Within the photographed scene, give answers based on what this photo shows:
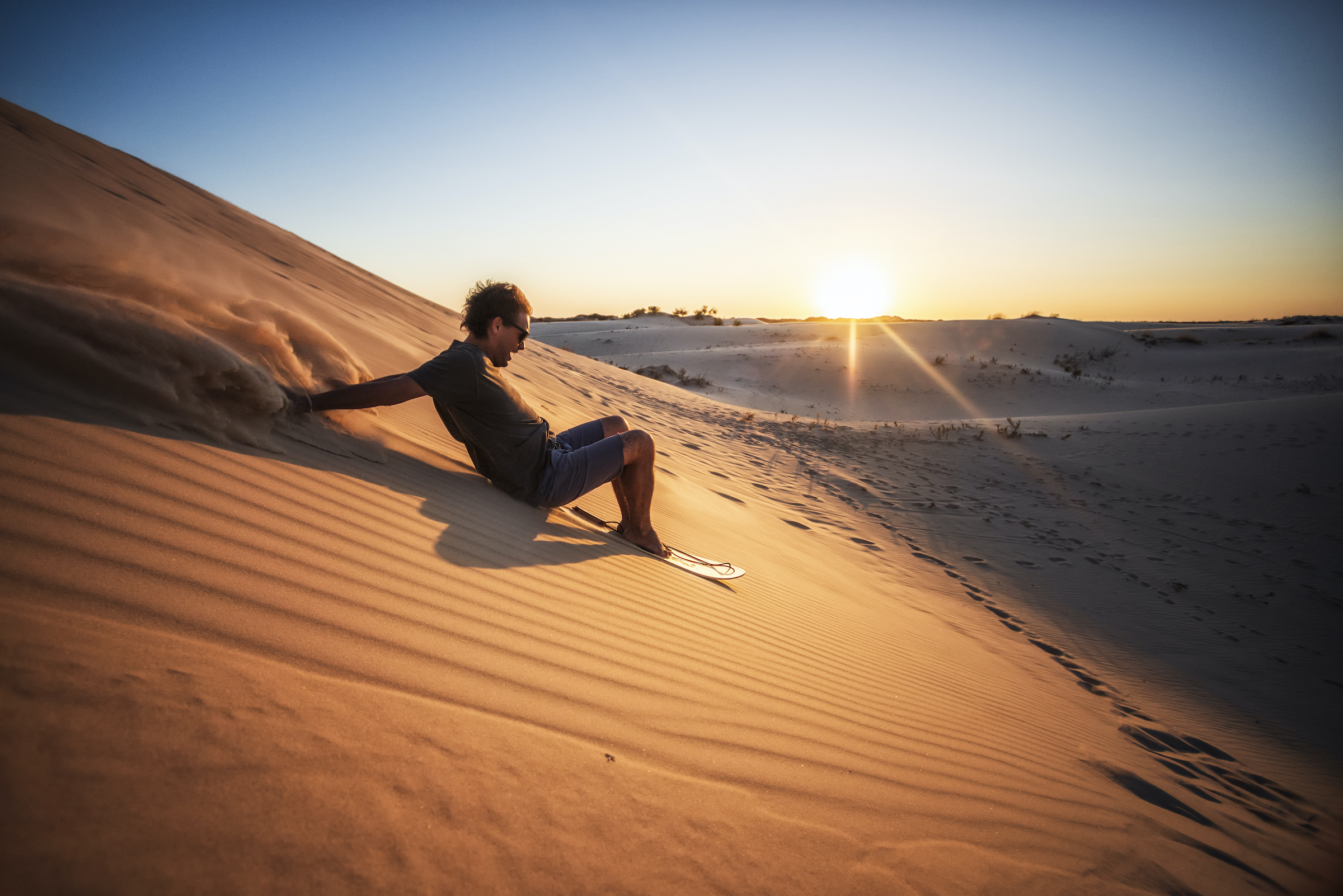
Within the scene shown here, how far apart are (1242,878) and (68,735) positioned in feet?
11.3

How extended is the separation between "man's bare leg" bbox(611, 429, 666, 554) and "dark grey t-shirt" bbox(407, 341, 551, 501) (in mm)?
514

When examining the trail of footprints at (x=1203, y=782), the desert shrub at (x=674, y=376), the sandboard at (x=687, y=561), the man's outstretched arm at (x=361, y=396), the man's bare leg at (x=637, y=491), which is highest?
the desert shrub at (x=674, y=376)

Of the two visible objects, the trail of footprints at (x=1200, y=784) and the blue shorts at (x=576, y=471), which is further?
the blue shorts at (x=576, y=471)

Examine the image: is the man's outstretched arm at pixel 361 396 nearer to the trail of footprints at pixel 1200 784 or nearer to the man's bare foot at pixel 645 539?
the man's bare foot at pixel 645 539

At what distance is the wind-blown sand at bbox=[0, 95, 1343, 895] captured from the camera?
1.00 meters

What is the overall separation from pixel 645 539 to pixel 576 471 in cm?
59

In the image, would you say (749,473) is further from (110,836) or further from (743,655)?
(110,836)

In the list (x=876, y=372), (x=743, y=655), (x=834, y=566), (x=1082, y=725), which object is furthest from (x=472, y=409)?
(x=876, y=372)

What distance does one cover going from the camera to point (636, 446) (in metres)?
3.42

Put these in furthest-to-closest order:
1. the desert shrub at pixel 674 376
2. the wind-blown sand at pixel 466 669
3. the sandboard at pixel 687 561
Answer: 1. the desert shrub at pixel 674 376
2. the sandboard at pixel 687 561
3. the wind-blown sand at pixel 466 669

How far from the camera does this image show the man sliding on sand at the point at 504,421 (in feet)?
8.83

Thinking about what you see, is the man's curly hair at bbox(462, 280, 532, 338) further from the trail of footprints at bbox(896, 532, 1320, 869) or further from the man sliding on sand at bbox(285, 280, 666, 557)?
the trail of footprints at bbox(896, 532, 1320, 869)

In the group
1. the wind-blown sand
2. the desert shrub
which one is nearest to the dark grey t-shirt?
the wind-blown sand

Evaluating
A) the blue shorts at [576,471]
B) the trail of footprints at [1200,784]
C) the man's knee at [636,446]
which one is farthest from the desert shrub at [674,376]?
the blue shorts at [576,471]
